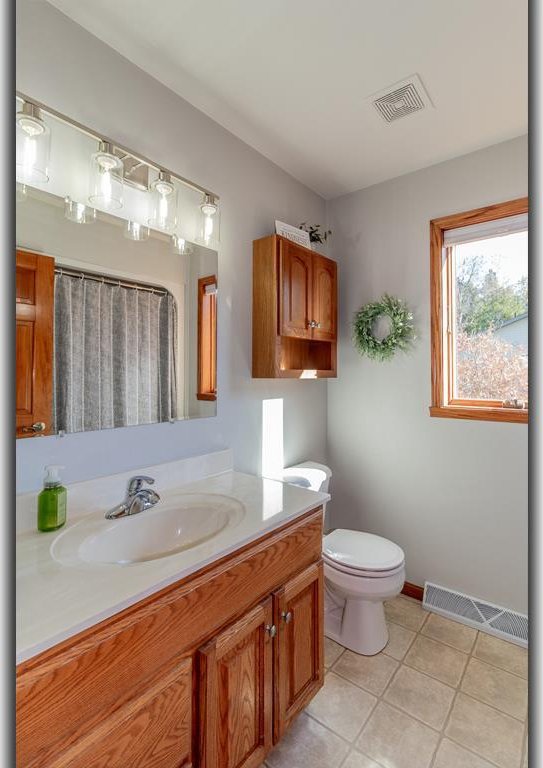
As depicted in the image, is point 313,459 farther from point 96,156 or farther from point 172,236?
point 96,156

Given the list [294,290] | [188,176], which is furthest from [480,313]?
[188,176]

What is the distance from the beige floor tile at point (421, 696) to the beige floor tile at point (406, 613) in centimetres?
32

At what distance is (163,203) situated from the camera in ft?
4.51

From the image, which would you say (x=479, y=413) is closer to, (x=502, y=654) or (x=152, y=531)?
(x=502, y=654)

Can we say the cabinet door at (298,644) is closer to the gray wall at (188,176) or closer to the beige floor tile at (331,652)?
the beige floor tile at (331,652)

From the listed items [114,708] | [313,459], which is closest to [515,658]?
[313,459]

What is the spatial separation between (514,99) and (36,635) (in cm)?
238

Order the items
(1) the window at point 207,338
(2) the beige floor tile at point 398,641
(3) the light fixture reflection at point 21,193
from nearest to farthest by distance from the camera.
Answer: (3) the light fixture reflection at point 21,193
(1) the window at point 207,338
(2) the beige floor tile at point 398,641

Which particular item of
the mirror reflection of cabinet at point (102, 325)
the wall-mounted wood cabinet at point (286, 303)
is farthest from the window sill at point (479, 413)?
the mirror reflection of cabinet at point (102, 325)

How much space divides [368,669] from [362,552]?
1.56 feet

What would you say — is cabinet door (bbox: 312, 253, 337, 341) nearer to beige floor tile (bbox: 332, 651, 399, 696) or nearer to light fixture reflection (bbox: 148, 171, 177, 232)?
light fixture reflection (bbox: 148, 171, 177, 232)

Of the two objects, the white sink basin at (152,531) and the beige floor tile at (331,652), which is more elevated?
the white sink basin at (152,531)

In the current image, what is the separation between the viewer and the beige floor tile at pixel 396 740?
119cm

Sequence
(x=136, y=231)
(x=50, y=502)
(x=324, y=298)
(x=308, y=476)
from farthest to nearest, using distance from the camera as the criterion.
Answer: (x=324, y=298) → (x=308, y=476) → (x=136, y=231) → (x=50, y=502)
